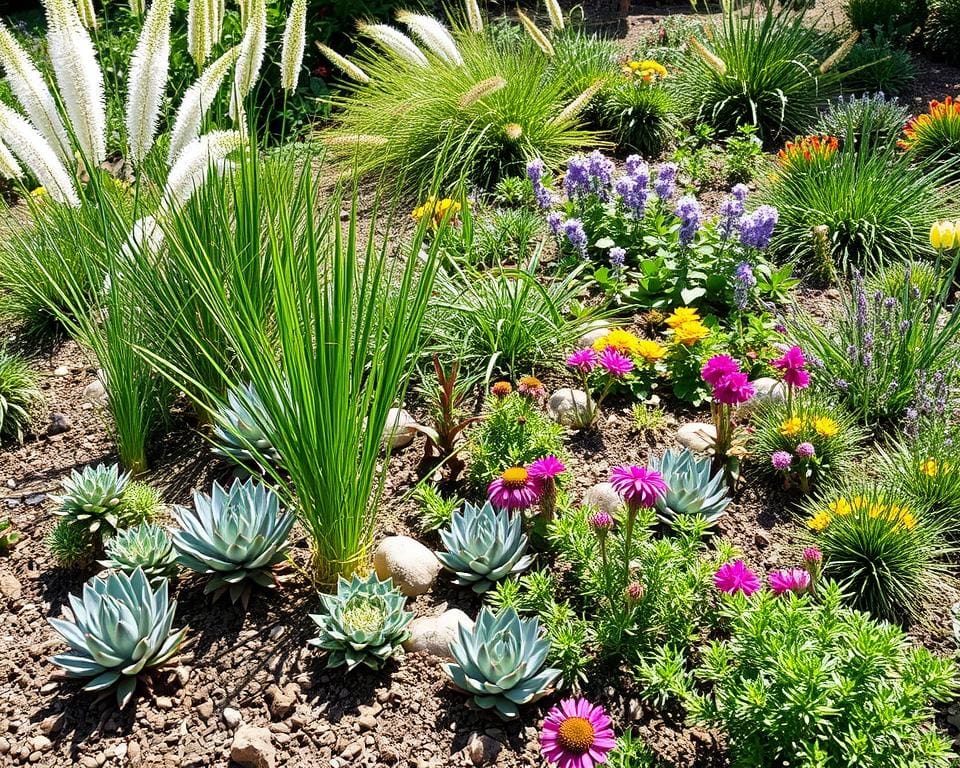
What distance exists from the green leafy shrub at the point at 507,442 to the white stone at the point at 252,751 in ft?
4.22

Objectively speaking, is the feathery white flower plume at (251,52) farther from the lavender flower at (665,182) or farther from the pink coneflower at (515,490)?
the lavender flower at (665,182)

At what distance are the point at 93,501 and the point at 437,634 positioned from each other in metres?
1.35

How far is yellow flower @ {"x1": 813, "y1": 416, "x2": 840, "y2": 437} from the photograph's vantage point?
3.52m

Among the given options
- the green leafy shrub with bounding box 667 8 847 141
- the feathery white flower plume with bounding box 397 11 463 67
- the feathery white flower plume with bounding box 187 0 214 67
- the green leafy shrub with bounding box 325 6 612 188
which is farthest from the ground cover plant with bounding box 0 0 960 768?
the green leafy shrub with bounding box 667 8 847 141

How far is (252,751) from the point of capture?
2.62 m

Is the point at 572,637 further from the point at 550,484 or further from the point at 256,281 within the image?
the point at 256,281

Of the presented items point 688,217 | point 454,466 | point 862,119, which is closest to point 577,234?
point 688,217

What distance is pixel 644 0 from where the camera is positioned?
420 inches

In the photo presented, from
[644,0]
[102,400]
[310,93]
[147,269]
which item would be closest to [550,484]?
[147,269]

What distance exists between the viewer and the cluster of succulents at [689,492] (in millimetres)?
3262

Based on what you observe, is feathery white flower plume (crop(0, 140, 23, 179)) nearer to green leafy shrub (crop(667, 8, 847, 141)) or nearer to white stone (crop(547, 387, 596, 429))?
white stone (crop(547, 387, 596, 429))

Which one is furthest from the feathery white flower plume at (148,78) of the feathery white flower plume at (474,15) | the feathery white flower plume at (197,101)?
the feathery white flower plume at (474,15)

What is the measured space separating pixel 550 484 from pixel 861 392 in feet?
5.11

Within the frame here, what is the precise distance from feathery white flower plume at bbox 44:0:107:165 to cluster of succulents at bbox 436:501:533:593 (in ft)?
6.03
